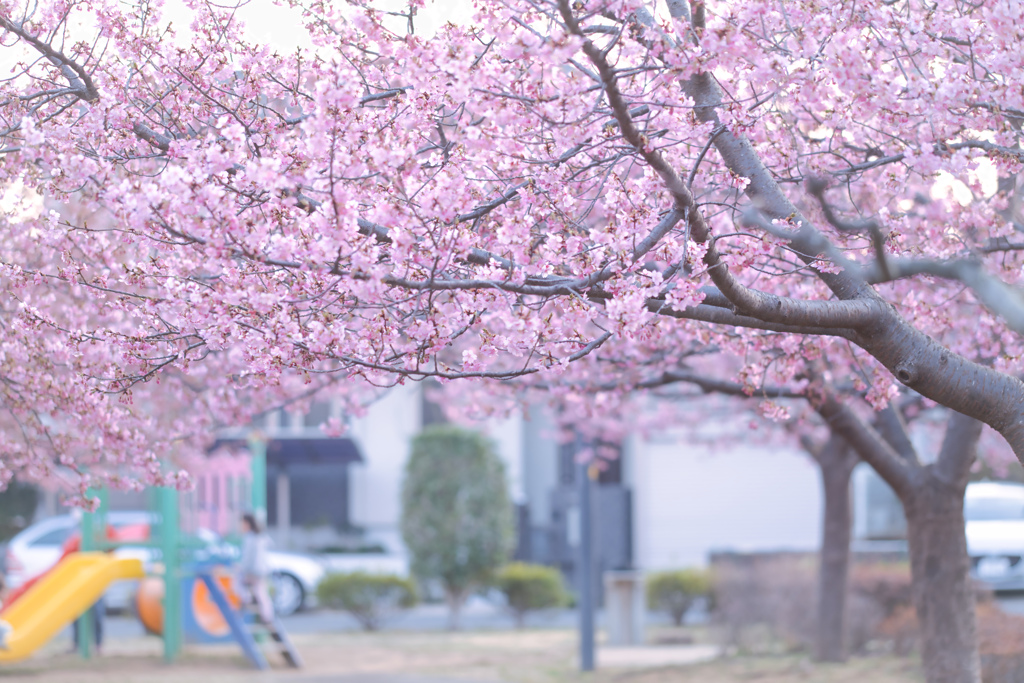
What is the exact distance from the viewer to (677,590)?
17281 mm

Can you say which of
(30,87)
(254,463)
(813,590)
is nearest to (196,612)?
(254,463)

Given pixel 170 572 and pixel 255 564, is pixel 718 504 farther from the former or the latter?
pixel 170 572

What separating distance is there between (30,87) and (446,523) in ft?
42.8

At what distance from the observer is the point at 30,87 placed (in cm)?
621

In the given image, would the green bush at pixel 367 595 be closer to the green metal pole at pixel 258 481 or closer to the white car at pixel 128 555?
the white car at pixel 128 555

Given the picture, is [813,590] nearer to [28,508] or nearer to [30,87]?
[30,87]

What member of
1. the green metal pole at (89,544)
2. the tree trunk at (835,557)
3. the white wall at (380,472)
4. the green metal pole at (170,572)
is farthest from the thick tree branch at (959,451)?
the white wall at (380,472)

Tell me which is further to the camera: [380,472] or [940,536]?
[380,472]

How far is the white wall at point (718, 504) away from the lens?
24.4 metres

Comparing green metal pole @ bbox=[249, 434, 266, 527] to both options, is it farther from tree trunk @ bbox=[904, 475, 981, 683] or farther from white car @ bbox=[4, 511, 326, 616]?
tree trunk @ bbox=[904, 475, 981, 683]

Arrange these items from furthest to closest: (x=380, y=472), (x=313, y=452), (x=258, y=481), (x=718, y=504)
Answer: (x=380, y=472) → (x=313, y=452) → (x=718, y=504) → (x=258, y=481)

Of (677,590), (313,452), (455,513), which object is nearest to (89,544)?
(455,513)

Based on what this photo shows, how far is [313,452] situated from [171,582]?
40.1 ft

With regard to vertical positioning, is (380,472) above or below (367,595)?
above
